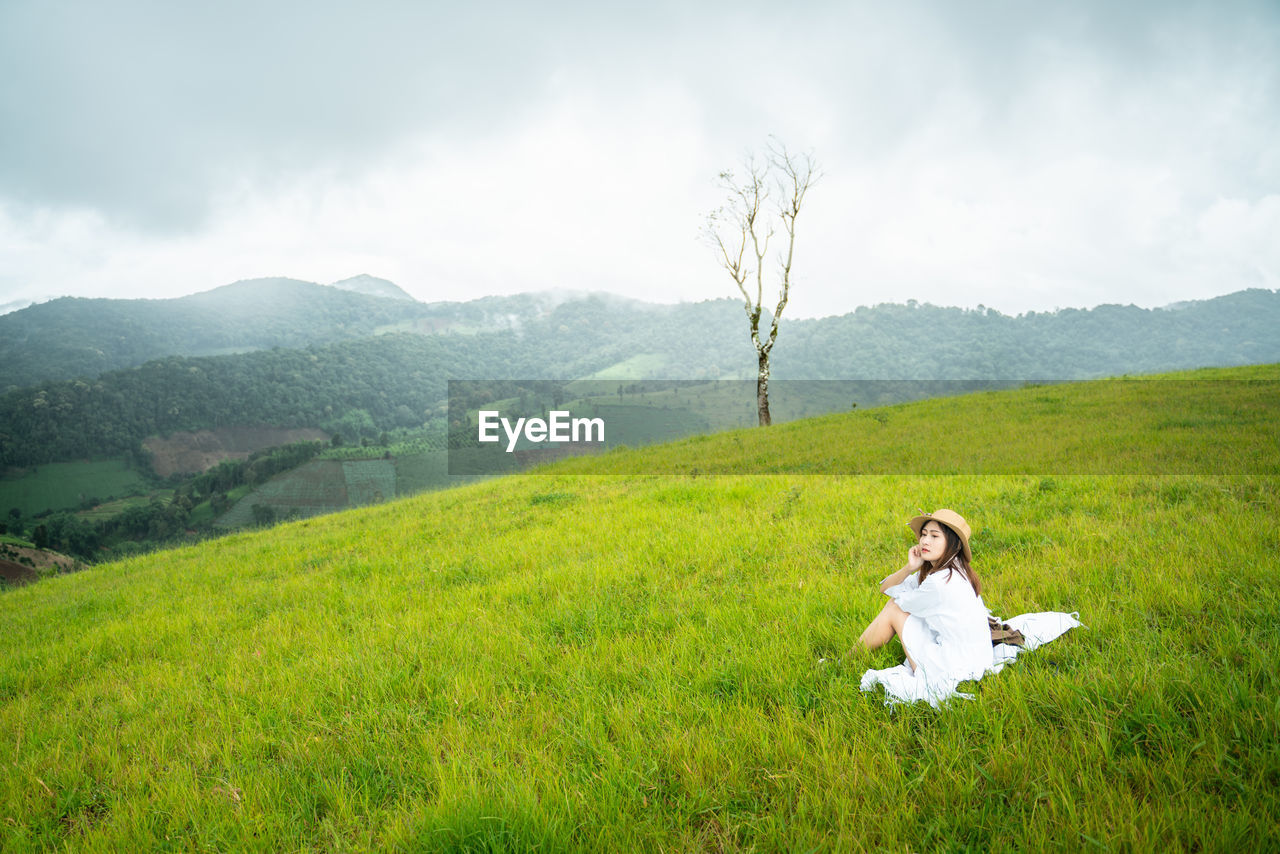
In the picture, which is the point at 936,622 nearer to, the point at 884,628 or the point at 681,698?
the point at 884,628

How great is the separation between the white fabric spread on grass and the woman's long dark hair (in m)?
0.05

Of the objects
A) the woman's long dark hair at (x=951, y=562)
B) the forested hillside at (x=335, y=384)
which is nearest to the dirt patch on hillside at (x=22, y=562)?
the woman's long dark hair at (x=951, y=562)

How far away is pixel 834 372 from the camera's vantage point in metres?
177

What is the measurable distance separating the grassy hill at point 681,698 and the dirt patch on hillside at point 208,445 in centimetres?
16719

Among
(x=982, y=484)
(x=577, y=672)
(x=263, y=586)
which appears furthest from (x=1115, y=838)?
(x=263, y=586)

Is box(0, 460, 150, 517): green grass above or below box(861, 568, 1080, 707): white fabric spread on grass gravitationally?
below

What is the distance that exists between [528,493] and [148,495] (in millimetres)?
158416

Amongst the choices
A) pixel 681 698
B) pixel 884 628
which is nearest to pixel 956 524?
pixel 884 628

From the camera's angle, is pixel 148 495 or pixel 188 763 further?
pixel 148 495

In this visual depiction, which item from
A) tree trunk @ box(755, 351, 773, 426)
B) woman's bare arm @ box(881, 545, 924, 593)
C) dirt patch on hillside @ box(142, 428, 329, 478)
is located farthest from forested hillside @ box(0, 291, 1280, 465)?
woman's bare arm @ box(881, 545, 924, 593)

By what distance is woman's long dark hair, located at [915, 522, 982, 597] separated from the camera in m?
3.83

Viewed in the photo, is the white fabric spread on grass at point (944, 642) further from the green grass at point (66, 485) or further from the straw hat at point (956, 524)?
the green grass at point (66, 485)

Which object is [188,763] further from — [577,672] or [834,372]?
[834,372]

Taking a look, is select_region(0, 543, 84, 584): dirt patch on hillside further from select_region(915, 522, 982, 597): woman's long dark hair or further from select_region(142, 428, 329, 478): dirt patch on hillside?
select_region(142, 428, 329, 478): dirt patch on hillside
